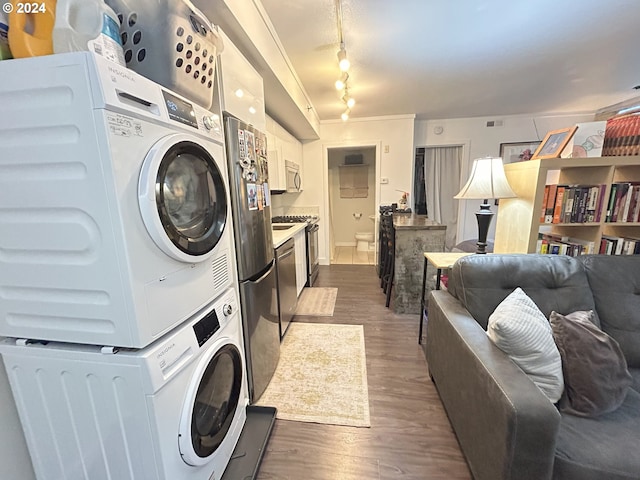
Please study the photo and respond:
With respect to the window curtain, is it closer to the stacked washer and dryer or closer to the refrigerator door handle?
the refrigerator door handle

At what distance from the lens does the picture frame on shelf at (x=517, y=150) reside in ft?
14.6

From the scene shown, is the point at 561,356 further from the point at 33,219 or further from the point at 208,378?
the point at 33,219

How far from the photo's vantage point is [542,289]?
143 cm

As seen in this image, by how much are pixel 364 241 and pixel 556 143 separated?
3837mm

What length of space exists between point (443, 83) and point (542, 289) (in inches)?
103

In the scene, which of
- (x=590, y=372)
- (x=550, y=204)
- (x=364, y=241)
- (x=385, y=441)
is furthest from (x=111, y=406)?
(x=364, y=241)

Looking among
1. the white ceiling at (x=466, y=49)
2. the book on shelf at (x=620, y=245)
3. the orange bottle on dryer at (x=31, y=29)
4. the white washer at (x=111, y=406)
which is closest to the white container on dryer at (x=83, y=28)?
the orange bottle on dryer at (x=31, y=29)

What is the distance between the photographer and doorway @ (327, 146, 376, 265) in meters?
5.56

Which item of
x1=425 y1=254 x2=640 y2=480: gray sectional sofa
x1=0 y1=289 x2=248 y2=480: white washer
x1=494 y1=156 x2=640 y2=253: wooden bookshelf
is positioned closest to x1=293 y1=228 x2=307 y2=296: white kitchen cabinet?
x1=425 y1=254 x2=640 y2=480: gray sectional sofa

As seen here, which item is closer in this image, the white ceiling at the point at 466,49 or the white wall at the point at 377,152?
the white ceiling at the point at 466,49

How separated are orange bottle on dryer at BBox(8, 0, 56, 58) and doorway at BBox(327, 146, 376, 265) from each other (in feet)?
15.2

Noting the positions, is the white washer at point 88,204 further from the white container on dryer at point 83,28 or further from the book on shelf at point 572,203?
the book on shelf at point 572,203

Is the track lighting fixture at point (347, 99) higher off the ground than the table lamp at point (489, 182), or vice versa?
the track lighting fixture at point (347, 99)

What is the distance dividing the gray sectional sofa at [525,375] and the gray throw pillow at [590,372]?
0.14ft
